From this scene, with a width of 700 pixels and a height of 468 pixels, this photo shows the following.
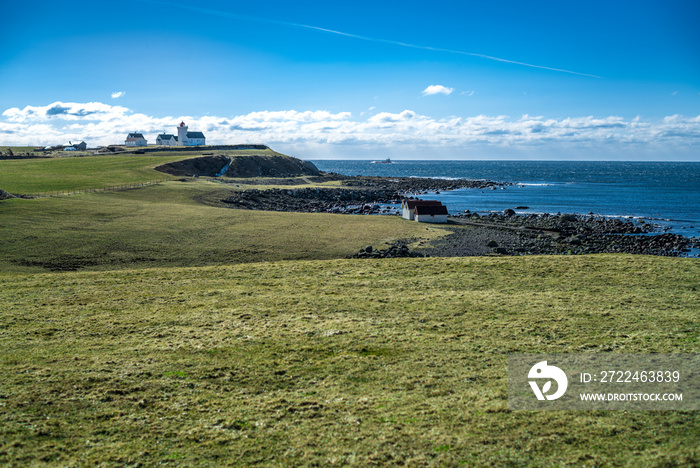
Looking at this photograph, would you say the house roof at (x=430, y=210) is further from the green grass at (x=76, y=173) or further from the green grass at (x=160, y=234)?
the green grass at (x=76, y=173)

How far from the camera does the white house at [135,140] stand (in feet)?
574

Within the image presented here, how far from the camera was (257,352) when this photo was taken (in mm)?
18344

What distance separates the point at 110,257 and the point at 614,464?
37.1 metres

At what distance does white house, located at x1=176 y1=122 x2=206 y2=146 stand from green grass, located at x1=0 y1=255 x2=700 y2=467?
15955 centimetres

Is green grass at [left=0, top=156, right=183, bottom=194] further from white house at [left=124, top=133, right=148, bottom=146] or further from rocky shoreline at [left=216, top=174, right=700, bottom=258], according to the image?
white house at [left=124, top=133, right=148, bottom=146]

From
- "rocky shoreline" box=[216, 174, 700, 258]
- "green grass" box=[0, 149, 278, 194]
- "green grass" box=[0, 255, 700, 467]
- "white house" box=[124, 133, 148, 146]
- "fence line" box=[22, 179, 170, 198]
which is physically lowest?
"green grass" box=[0, 255, 700, 467]

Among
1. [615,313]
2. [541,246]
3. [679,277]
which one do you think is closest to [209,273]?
[615,313]

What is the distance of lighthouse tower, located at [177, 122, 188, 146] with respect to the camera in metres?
→ 178

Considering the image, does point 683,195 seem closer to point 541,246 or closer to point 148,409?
point 541,246

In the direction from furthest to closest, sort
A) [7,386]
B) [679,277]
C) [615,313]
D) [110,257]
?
[110,257] < [679,277] < [615,313] < [7,386]

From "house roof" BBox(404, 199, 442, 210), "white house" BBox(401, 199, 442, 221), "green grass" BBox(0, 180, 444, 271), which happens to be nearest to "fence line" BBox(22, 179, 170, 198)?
"green grass" BBox(0, 180, 444, 271)

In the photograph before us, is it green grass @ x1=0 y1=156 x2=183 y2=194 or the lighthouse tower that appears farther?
the lighthouse tower

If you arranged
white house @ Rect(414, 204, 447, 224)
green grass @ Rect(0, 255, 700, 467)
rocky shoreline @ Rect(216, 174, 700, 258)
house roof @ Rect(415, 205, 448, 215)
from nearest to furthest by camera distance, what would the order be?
1. green grass @ Rect(0, 255, 700, 467)
2. rocky shoreline @ Rect(216, 174, 700, 258)
3. white house @ Rect(414, 204, 447, 224)
4. house roof @ Rect(415, 205, 448, 215)

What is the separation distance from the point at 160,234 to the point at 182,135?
148 meters
